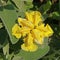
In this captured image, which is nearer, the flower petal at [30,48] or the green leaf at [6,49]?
the flower petal at [30,48]

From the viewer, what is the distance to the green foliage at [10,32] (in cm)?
141

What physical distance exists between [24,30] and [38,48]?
213mm

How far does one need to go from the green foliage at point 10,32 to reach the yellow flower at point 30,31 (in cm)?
4

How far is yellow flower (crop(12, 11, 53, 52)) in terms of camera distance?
1353 mm

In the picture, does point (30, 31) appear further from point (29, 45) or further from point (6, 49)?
point (6, 49)

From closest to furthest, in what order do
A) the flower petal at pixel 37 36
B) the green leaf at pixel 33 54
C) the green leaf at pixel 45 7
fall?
the flower petal at pixel 37 36, the green leaf at pixel 33 54, the green leaf at pixel 45 7

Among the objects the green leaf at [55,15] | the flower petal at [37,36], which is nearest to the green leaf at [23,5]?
the green leaf at [55,15]

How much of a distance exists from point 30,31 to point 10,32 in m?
0.10

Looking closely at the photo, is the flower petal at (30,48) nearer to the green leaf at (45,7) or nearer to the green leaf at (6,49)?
the green leaf at (6,49)

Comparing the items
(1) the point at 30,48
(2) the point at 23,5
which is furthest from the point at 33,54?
(2) the point at 23,5

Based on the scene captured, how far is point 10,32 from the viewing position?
53.6 inches

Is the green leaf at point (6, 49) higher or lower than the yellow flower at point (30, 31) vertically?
lower

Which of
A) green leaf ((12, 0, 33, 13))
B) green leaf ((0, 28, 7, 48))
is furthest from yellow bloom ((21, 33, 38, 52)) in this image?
green leaf ((12, 0, 33, 13))

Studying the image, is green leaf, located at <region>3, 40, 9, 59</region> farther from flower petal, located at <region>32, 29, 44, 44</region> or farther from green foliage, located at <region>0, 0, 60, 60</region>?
flower petal, located at <region>32, 29, 44, 44</region>
